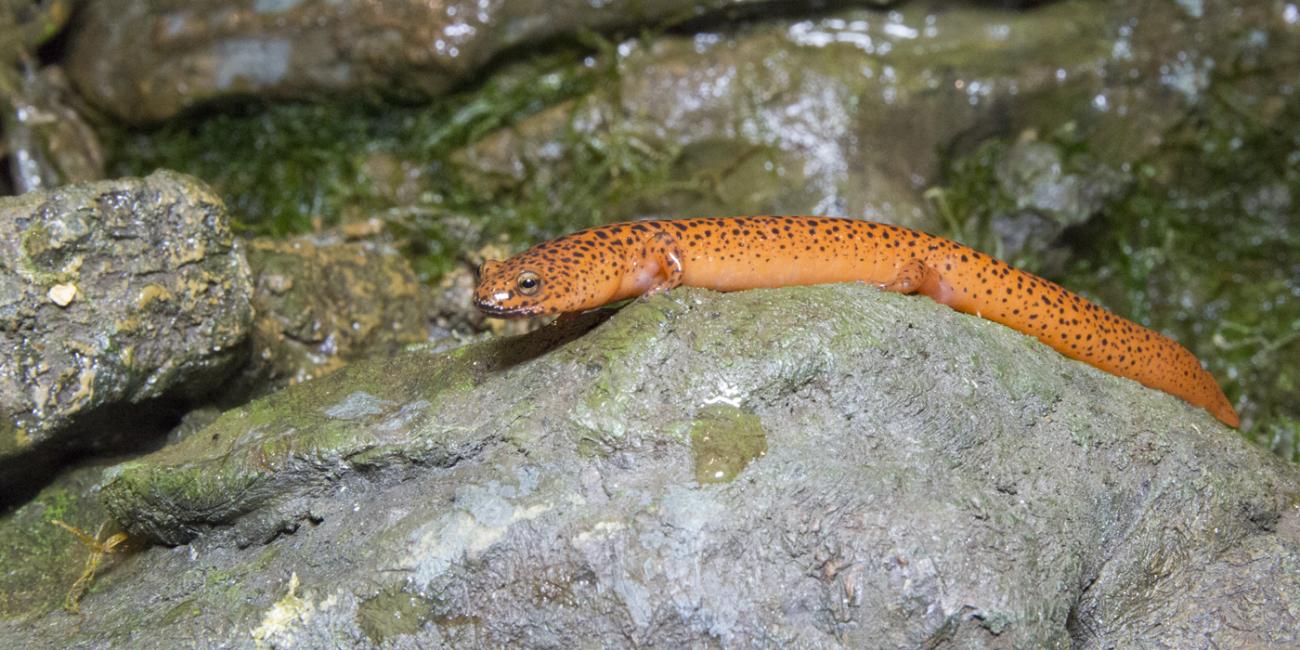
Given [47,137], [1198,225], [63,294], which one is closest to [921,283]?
[63,294]

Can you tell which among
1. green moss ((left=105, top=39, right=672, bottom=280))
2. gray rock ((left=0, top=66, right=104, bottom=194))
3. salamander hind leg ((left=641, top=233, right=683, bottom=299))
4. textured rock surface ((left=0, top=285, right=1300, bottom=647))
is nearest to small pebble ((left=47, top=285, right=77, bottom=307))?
textured rock surface ((left=0, top=285, right=1300, bottom=647))

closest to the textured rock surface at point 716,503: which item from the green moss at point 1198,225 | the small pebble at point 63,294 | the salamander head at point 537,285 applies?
the salamander head at point 537,285

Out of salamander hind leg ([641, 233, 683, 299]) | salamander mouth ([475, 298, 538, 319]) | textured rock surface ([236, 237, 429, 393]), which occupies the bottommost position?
textured rock surface ([236, 237, 429, 393])

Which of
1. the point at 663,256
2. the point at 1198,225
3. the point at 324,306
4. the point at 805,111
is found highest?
the point at 663,256

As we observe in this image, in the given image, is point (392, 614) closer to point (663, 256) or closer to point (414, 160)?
point (663, 256)

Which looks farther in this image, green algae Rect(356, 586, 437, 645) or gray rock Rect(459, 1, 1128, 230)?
gray rock Rect(459, 1, 1128, 230)

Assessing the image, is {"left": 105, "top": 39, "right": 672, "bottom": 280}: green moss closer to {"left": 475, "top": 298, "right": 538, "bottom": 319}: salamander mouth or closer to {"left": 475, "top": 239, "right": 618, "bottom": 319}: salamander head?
{"left": 475, "top": 239, "right": 618, "bottom": 319}: salamander head

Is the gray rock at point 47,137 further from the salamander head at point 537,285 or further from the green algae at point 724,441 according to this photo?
the green algae at point 724,441
